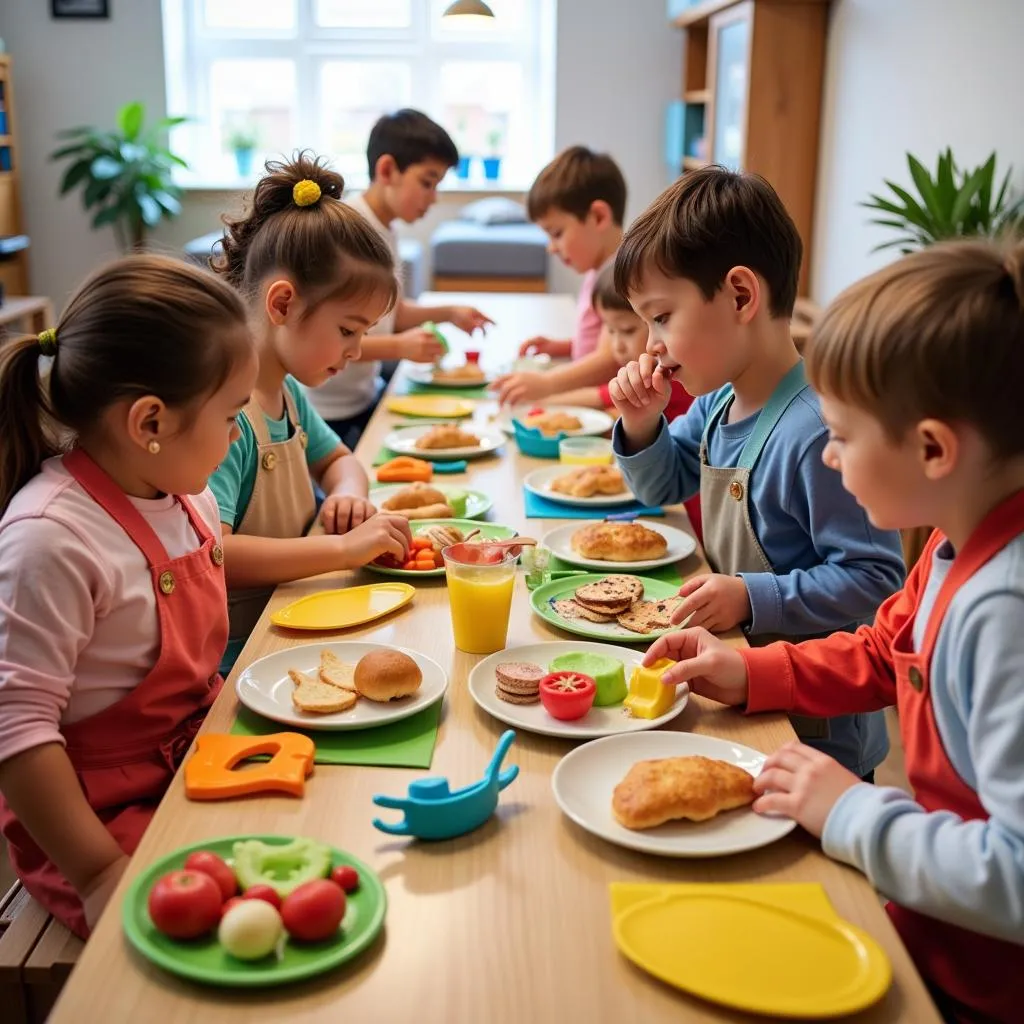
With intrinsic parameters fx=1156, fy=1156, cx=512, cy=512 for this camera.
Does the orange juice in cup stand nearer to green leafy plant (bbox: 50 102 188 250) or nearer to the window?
green leafy plant (bbox: 50 102 188 250)

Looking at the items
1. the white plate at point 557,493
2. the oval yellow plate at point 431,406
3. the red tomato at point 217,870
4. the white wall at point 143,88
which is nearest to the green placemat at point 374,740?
the red tomato at point 217,870

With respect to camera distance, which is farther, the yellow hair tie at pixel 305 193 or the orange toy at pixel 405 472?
the orange toy at pixel 405 472

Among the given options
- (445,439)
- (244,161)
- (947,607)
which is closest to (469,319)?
(445,439)

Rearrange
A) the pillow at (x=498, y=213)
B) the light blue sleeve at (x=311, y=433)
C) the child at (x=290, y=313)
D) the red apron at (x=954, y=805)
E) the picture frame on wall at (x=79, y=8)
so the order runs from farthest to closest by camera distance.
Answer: the pillow at (x=498, y=213)
the picture frame on wall at (x=79, y=8)
the light blue sleeve at (x=311, y=433)
the child at (x=290, y=313)
the red apron at (x=954, y=805)

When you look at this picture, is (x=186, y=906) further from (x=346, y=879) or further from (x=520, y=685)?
(x=520, y=685)

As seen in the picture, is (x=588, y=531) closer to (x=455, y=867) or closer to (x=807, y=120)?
(x=455, y=867)

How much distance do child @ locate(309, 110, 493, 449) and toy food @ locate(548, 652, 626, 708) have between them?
1.94 m

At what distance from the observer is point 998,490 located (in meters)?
0.97

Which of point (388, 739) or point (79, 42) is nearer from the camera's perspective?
point (388, 739)

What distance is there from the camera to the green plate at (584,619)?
1.35m

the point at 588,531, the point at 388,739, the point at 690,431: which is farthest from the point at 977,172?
the point at 388,739

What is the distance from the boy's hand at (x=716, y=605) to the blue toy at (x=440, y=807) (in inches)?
18.3

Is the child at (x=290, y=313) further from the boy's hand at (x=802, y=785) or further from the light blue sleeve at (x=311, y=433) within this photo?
the boy's hand at (x=802, y=785)

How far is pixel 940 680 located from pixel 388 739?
0.51 m
